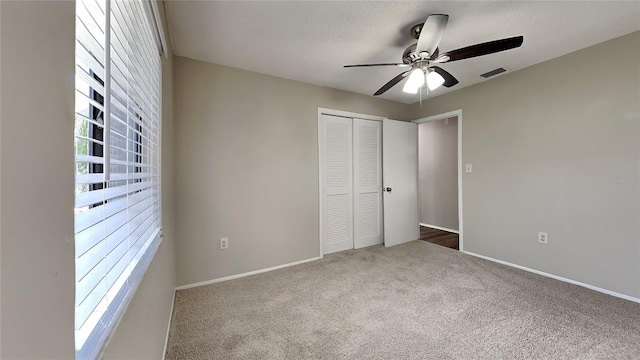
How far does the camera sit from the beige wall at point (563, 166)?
2.13 m

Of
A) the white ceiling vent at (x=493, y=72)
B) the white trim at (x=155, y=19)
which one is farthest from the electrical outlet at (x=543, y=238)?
the white trim at (x=155, y=19)

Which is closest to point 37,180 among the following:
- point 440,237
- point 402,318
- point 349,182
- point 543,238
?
point 402,318

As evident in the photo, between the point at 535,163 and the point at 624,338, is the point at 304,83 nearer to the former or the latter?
the point at 535,163

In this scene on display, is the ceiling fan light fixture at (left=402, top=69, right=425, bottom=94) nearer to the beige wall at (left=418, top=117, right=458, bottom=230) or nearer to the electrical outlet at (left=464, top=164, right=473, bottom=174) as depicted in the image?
the electrical outlet at (left=464, top=164, right=473, bottom=174)

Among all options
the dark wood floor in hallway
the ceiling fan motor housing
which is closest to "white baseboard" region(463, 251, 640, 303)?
the dark wood floor in hallway

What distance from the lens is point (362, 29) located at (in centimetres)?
198

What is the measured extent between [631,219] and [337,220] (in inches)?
111

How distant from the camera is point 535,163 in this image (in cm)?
268

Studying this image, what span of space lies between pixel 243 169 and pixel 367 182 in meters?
1.88

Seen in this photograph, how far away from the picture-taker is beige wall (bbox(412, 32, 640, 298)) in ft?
7.00

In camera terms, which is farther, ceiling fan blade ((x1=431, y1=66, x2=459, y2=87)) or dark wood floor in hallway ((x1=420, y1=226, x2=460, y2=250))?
dark wood floor in hallway ((x1=420, y1=226, x2=460, y2=250))

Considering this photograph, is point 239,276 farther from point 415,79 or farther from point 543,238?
point 543,238

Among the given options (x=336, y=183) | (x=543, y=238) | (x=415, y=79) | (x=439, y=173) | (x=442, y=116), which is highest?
(x=442, y=116)

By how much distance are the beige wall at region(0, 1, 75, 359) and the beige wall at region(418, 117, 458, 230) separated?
467 cm
